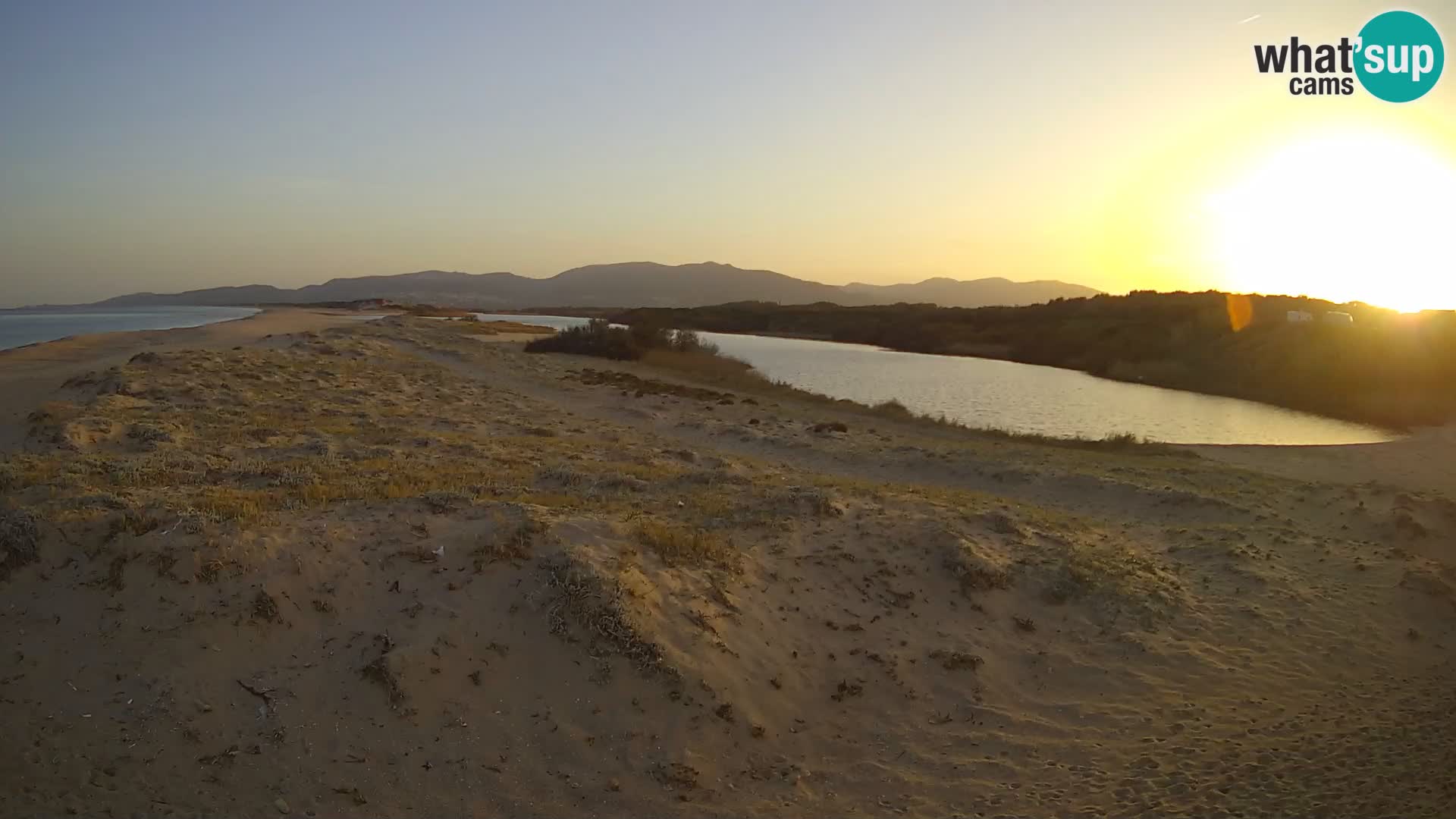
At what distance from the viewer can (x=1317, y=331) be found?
38.8 metres

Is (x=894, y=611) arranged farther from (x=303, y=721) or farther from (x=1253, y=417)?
(x=1253, y=417)

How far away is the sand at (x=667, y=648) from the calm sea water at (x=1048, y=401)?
16.6 metres

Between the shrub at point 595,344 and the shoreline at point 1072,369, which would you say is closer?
the shoreline at point 1072,369

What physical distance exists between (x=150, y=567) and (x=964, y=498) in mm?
10013

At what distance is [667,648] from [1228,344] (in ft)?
153

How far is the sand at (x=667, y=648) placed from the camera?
205 inches

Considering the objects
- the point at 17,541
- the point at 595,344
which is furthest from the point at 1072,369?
the point at 17,541

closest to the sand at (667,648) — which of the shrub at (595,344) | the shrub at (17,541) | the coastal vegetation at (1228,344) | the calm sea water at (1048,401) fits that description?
the shrub at (17,541)

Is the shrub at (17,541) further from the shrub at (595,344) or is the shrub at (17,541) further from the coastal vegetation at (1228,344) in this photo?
the coastal vegetation at (1228,344)

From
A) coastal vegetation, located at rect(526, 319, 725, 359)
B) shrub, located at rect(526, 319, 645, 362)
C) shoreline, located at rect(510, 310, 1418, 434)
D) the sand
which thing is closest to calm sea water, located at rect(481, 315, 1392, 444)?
shoreline, located at rect(510, 310, 1418, 434)

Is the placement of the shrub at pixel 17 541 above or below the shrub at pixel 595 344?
below

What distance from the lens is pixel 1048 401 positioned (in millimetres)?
34375

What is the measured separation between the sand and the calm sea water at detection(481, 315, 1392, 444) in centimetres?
1656

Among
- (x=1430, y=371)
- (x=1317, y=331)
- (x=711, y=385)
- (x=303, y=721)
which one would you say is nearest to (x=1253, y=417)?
(x=1430, y=371)
